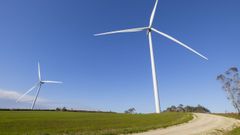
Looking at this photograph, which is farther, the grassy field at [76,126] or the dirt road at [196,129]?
the dirt road at [196,129]

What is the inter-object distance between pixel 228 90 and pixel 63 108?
66634 millimetres

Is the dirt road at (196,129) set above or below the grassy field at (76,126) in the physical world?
below

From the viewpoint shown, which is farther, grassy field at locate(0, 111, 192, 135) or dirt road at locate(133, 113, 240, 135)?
dirt road at locate(133, 113, 240, 135)

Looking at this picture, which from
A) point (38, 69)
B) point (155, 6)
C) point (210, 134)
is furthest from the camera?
point (38, 69)

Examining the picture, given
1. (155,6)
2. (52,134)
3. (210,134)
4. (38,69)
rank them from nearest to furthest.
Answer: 1. (52,134)
2. (210,134)
3. (155,6)
4. (38,69)

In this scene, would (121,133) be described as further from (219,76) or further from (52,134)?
(219,76)

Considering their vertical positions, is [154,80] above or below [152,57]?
below

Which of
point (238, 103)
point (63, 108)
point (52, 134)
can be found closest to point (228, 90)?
point (238, 103)

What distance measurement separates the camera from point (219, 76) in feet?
334

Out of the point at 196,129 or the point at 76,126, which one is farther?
the point at 76,126

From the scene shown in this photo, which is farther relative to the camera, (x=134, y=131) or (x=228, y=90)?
(x=228, y=90)

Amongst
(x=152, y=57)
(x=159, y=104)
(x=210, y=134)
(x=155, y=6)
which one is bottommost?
(x=210, y=134)

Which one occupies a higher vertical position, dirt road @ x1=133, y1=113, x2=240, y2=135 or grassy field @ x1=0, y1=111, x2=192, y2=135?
grassy field @ x1=0, y1=111, x2=192, y2=135

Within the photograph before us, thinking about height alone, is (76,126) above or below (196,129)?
above
